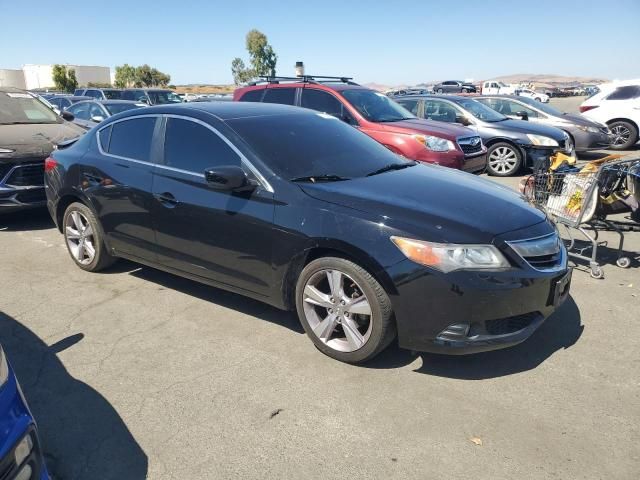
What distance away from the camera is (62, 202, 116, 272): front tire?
191 inches

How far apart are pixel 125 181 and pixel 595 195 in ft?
14.0

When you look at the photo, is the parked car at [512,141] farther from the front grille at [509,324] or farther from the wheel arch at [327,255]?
the wheel arch at [327,255]

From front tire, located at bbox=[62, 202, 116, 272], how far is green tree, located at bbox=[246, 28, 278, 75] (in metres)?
76.9

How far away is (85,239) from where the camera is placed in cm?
500

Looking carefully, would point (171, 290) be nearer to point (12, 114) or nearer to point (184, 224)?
point (184, 224)

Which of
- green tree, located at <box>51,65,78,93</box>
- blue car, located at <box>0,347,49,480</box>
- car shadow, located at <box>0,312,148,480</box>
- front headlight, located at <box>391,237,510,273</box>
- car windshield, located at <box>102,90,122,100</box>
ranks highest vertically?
green tree, located at <box>51,65,78,93</box>

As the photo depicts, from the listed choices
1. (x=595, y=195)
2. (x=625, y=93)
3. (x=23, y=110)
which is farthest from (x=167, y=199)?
(x=625, y=93)

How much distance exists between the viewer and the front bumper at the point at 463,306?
2938 millimetres

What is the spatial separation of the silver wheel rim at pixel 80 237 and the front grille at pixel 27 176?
1.86 meters

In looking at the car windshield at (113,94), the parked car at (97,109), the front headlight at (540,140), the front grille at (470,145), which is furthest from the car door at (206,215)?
the car windshield at (113,94)

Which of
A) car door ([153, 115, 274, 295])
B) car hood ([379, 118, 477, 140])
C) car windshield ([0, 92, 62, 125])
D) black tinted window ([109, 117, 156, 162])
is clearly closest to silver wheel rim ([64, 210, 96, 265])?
black tinted window ([109, 117, 156, 162])

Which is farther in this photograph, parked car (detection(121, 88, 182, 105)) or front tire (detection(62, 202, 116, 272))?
parked car (detection(121, 88, 182, 105))

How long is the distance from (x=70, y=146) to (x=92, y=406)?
10.7 feet

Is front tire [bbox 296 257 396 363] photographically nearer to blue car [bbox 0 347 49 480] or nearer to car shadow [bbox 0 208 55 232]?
blue car [bbox 0 347 49 480]
